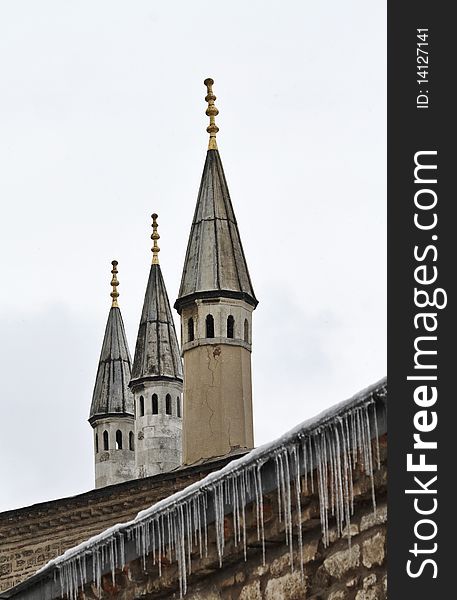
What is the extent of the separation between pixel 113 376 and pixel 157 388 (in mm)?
4249

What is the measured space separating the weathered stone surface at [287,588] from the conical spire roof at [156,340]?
1214 inches

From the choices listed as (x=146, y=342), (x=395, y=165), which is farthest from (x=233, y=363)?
(x=395, y=165)

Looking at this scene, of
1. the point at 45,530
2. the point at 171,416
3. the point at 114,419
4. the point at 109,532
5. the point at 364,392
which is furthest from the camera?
the point at 114,419

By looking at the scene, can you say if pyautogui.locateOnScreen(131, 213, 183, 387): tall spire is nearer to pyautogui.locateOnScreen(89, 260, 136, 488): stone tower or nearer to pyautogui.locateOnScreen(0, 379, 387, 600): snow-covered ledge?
pyautogui.locateOnScreen(89, 260, 136, 488): stone tower

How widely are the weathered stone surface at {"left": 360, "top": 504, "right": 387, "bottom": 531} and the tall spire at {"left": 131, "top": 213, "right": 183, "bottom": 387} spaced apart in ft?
103

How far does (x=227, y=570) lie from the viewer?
10008 millimetres

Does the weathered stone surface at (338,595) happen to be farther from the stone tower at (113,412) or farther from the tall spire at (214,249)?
the stone tower at (113,412)

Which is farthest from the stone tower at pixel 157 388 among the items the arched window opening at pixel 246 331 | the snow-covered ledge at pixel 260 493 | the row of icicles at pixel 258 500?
the row of icicles at pixel 258 500

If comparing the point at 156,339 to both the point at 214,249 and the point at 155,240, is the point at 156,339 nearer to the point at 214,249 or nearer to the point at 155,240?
the point at 155,240

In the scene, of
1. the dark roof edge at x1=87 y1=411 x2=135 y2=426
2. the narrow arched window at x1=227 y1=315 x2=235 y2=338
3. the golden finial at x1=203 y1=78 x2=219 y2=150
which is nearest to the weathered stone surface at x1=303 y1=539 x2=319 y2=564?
the narrow arched window at x1=227 y1=315 x2=235 y2=338

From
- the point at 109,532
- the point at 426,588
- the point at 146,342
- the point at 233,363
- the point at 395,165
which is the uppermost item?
the point at 146,342

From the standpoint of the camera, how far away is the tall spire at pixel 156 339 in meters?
40.8

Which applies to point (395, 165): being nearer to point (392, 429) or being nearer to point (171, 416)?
point (392, 429)

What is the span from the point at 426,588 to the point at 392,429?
816 millimetres
